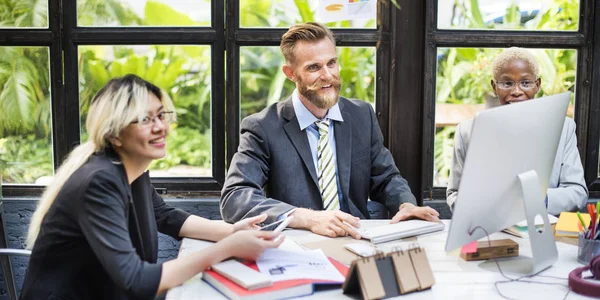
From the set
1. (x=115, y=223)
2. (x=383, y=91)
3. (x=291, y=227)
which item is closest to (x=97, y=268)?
(x=115, y=223)

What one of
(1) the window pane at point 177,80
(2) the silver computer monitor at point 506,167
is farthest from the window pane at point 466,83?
(2) the silver computer monitor at point 506,167

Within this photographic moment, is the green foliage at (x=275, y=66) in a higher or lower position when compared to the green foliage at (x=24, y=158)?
higher

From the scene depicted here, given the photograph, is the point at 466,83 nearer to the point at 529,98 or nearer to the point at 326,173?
the point at 529,98

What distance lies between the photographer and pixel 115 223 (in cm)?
162

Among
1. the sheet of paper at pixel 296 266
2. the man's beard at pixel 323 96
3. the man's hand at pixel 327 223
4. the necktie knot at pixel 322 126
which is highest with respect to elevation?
the man's beard at pixel 323 96

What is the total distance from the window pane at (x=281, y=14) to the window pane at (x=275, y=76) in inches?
4.1

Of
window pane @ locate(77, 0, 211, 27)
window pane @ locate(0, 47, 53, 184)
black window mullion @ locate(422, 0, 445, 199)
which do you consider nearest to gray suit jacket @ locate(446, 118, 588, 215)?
black window mullion @ locate(422, 0, 445, 199)

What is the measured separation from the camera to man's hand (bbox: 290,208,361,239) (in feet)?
6.64

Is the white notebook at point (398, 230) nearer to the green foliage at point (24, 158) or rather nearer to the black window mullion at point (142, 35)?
the black window mullion at point (142, 35)

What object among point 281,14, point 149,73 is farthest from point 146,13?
point 281,14

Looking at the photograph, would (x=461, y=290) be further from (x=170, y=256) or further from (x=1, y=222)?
(x=1, y=222)

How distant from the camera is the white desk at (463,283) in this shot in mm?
1553

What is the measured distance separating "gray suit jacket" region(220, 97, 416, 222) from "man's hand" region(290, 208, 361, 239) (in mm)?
277

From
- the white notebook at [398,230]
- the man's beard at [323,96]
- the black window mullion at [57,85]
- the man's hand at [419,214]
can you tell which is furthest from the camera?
the black window mullion at [57,85]
